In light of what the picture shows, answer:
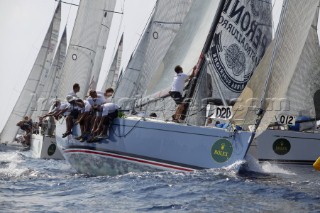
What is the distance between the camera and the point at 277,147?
48.5 feet

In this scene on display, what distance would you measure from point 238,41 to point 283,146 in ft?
9.48

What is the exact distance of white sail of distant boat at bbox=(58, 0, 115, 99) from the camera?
57.0ft

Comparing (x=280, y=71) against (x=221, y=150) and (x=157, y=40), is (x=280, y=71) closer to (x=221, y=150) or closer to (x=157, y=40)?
(x=221, y=150)

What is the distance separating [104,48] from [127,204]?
18.0 meters

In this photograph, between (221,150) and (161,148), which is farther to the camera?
(161,148)

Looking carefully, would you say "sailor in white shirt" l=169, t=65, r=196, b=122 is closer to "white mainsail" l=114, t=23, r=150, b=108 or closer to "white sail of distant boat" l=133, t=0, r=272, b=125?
"white sail of distant boat" l=133, t=0, r=272, b=125

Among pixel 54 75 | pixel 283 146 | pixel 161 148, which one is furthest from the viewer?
pixel 54 75

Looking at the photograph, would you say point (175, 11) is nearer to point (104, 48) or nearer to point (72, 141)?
point (72, 141)

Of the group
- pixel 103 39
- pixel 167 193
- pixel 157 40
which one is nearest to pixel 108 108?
pixel 157 40

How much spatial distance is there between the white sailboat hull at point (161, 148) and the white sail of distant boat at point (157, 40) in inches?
116

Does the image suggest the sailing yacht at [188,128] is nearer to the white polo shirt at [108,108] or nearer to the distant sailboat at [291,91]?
the white polo shirt at [108,108]

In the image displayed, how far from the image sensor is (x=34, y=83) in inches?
1300

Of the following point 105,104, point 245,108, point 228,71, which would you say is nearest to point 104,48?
point 228,71

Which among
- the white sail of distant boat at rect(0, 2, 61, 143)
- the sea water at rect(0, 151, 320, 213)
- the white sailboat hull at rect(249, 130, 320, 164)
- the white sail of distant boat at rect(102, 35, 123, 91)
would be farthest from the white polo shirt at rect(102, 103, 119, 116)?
the white sail of distant boat at rect(102, 35, 123, 91)
